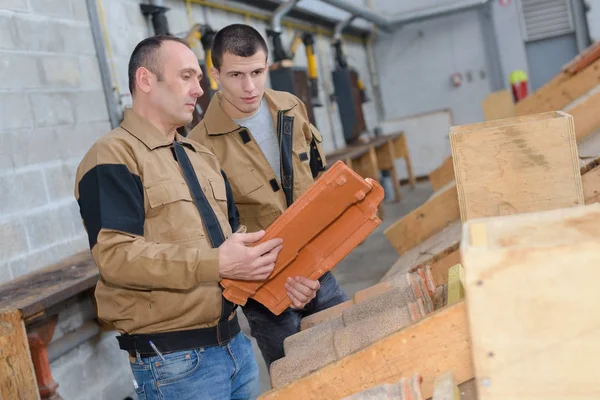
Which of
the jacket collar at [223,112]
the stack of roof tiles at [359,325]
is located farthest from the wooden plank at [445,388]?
the jacket collar at [223,112]

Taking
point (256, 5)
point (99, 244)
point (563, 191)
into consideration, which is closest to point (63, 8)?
point (99, 244)

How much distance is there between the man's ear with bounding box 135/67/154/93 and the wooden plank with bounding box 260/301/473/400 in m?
0.92

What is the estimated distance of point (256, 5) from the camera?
717 centimetres

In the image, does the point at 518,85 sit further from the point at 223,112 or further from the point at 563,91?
the point at 223,112

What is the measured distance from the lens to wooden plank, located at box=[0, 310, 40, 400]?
2.39m

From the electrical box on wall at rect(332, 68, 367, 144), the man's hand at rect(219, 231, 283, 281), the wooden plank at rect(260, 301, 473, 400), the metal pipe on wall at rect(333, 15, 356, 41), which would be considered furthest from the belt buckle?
the metal pipe on wall at rect(333, 15, 356, 41)

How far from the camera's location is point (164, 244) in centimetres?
174

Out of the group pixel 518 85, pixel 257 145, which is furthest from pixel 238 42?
pixel 518 85

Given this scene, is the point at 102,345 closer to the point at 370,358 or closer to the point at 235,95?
the point at 235,95

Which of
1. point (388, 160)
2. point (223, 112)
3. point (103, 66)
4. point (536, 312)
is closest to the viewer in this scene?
point (536, 312)

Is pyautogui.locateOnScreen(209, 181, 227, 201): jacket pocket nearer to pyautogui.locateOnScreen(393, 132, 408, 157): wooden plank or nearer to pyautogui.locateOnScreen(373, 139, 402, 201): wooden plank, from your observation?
pyautogui.locateOnScreen(373, 139, 402, 201): wooden plank

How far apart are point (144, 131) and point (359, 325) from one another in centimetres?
76

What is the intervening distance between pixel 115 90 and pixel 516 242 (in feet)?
11.3

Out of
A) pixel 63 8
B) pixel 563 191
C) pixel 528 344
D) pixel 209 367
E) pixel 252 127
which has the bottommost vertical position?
pixel 209 367
